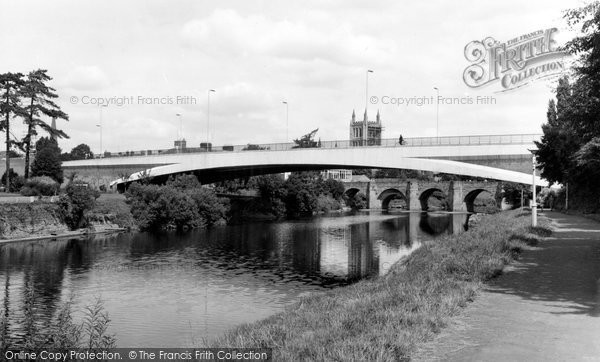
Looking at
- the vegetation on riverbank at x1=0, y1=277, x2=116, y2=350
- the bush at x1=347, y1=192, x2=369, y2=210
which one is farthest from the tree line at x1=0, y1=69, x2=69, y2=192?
the bush at x1=347, y1=192, x2=369, y2=210

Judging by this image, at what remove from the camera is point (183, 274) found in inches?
1151

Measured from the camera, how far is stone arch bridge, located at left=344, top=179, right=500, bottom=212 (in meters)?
111

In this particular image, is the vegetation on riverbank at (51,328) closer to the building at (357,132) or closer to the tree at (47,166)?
the tree at (47,166)

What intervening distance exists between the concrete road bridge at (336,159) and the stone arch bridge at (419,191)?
176ft

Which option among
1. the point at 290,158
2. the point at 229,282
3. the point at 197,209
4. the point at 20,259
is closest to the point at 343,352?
the point at 229,282

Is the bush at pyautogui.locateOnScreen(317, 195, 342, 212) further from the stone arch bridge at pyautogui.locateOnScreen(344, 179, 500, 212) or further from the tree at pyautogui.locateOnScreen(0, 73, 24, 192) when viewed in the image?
the tree at pyautogui.locateOnScreen(0, 73, 24, 192)

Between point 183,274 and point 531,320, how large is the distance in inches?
882

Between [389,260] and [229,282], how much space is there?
513 inches

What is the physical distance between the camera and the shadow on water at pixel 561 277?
11.3 meters

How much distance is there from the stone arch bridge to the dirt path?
9457cm

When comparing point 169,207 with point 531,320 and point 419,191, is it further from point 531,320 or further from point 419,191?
point 419,191

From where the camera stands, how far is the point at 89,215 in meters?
52.4

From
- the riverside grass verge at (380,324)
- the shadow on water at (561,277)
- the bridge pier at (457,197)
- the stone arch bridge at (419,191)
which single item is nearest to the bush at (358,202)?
the stone arch bridge at (419,191)

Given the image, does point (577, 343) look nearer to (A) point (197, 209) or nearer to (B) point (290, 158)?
(B) point (290, 158)
